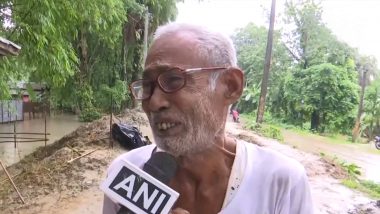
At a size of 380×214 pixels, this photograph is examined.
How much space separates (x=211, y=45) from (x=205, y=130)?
0.26 m

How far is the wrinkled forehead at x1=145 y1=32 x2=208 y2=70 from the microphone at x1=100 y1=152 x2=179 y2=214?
32 cm

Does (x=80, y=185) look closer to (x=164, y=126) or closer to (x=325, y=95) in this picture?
(x=164, y=126)

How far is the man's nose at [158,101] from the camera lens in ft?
3.73

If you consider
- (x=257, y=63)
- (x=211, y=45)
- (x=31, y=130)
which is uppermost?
(x=257, y=63)

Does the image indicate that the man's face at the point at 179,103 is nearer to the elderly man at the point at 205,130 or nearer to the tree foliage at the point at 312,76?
the elderly man at the point at 205,130

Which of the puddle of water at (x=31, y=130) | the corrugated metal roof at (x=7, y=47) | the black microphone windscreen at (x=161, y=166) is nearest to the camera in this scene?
the black microphone windscreen at (x=161, y=166)

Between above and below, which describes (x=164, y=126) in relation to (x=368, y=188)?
above

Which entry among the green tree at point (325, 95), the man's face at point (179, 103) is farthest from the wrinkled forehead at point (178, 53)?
the green tree at point (325, 95)

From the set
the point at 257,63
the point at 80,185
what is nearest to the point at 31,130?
the point at 80,185

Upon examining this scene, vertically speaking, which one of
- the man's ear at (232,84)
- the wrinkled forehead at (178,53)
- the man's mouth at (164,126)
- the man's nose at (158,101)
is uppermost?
the wrinkled forehead at (178,53)

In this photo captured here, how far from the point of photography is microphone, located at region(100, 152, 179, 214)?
97 centimetres

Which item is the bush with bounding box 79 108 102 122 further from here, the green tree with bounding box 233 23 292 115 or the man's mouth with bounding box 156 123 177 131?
the man's mouth with bounding box 156 123 177 131

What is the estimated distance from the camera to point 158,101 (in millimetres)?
1139

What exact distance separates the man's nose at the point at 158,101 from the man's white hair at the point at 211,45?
154mm
